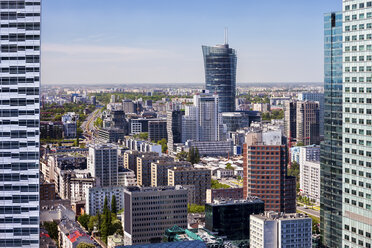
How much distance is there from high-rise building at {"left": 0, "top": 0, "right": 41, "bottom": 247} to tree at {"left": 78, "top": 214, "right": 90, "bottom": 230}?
12.1 metres

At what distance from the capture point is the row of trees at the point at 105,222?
77.3ft

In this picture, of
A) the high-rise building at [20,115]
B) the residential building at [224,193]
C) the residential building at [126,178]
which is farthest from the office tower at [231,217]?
the residential building at [126,178]

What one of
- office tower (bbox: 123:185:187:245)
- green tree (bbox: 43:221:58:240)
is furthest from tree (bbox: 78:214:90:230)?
office tower (bbox: 123:185:187:245)

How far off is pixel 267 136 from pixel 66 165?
44.4 feet

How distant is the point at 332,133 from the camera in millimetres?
19156

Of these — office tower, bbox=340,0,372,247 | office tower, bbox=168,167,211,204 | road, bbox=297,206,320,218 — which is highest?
office tower, bbox=340,0,372,247

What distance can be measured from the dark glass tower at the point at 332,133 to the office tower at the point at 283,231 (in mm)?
536

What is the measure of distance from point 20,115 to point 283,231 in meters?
8.59

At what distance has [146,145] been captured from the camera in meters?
43.2

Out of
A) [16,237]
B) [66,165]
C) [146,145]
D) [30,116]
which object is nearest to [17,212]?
[16,237]

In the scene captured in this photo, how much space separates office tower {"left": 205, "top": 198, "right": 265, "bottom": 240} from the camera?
69.6 feet

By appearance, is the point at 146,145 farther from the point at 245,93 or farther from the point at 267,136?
the point at 245,93

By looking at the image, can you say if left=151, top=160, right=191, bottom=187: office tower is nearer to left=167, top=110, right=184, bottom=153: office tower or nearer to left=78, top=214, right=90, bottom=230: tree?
left=78, top=214, right=90, bottom=230: tree

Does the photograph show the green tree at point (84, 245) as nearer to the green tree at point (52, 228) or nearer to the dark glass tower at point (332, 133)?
the green tree at point (52, 228)
